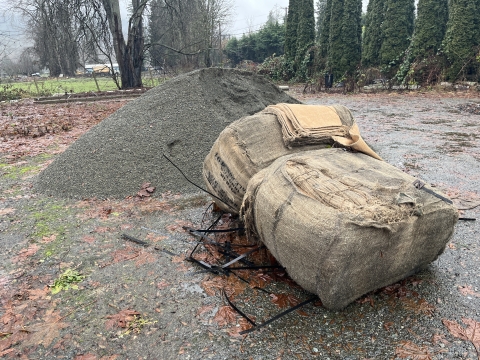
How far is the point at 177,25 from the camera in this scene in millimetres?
22109

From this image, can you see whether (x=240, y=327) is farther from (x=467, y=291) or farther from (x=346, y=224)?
(x=467, y=291)

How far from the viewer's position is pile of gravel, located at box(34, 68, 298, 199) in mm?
5180

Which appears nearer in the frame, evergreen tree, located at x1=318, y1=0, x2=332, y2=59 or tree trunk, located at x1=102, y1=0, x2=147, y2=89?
tree trunk, located at x1=102, y1=0, x2=147, y2=89

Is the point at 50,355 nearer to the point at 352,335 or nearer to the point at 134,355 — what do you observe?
the point at 134,355

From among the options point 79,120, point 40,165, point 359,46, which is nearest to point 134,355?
point 40,165

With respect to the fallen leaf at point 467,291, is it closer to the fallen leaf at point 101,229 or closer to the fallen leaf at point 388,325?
the fallen leaf at point 388,325

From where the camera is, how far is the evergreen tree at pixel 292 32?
81.5ft

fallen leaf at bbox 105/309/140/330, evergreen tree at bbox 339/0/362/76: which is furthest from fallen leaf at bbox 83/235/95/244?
evergreen tree at bbox 339/0/362/76

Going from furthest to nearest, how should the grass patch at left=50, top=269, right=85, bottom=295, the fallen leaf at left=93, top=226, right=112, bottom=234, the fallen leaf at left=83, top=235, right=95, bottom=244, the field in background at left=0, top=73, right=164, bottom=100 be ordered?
the field in background at left=0, top=73, right=164, bottom=100
the fallen leaf at left=93, top=226, right=112, bottom=234
the fallen leaf at left=83, top=235, right=95, bottom=244
the grass patch at left=50, top=269, right=85, bottom=295

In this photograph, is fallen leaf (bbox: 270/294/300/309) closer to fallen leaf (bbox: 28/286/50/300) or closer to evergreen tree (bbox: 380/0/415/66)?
fallen leaf (bbox: 28/286/50/300)

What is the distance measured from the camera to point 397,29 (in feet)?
58.2

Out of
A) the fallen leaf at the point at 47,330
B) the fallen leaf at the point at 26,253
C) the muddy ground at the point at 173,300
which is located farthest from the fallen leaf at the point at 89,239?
the fallen leaf at the point at 47,330

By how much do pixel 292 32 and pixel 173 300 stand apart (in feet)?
83.3

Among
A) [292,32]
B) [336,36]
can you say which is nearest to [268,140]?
[336,36]
